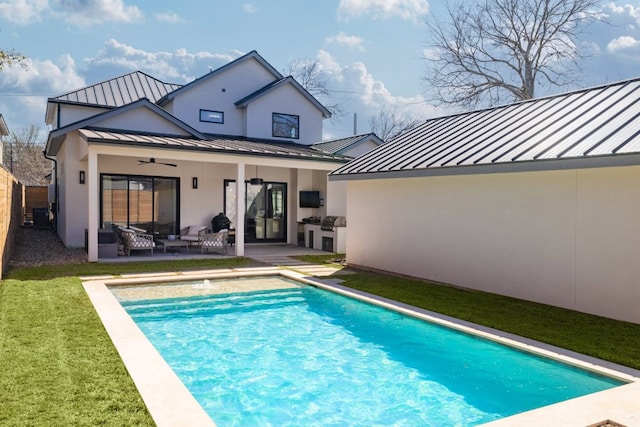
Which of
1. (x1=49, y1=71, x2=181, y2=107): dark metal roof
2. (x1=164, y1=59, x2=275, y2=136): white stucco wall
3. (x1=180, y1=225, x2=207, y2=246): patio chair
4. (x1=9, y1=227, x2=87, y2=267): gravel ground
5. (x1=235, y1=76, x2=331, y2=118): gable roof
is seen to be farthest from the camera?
(x1=235, y1=76, x2=331, y2=118): gable roof

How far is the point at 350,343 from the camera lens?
7.33 meters

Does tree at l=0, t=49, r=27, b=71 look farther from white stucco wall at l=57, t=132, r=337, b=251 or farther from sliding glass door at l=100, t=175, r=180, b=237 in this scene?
sliding glass door at l=100, t=175, r=180, b=237

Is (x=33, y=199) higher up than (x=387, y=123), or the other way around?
(x=387, y=123)

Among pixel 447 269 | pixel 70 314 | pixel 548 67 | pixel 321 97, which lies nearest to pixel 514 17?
pixel 548 67

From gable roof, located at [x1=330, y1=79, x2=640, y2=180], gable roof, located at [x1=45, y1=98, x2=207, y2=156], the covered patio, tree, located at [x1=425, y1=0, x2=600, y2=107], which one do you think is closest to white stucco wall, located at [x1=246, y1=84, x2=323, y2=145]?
the covered patio

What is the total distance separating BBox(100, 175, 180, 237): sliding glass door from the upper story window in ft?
17.9

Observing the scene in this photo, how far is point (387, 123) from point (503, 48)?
77.4ft

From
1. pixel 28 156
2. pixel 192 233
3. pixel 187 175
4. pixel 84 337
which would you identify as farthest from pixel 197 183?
pixel 28 156

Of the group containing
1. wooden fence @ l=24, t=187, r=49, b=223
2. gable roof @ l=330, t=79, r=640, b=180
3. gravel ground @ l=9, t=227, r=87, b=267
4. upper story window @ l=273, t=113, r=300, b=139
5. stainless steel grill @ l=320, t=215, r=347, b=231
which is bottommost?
gravel ground @ l=9, t=227, r=87, b=267

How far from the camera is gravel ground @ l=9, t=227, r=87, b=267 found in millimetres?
12828

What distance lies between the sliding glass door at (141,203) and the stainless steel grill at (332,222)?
5457 millimetres

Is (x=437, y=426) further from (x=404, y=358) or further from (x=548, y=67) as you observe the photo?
(x=548, y=67)

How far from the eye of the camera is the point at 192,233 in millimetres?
17172

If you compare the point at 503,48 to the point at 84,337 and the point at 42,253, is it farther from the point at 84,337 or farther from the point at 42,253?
the point at 84,337
